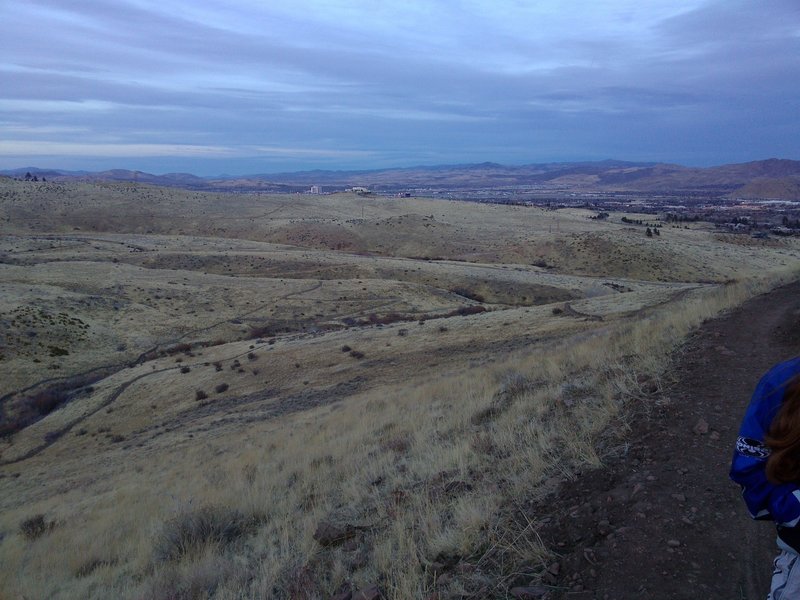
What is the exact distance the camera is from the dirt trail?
404cm

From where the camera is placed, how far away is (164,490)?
11688mm

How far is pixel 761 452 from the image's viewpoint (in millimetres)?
2680

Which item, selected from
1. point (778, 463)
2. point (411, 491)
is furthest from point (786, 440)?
point (411, 491)

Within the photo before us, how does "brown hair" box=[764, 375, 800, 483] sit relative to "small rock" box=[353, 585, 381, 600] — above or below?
above

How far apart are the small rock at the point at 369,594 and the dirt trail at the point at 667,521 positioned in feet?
4.18

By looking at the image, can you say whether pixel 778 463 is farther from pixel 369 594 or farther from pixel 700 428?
pixel 700 428

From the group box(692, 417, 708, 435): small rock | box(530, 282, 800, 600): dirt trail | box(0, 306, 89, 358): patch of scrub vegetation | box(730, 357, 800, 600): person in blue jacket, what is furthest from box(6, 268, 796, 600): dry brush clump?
box(0, 306, 89, 358): patch of scrub vegetation

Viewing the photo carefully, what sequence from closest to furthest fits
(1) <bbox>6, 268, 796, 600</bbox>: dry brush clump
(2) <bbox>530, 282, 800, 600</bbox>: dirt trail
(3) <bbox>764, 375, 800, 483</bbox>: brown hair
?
(3) <bbox>764, 375, 800, 483</bbox>: brown hair
(2) <bbox>530, 282, 800, 600</bbox>: dirt trail
(1) <bbox>6, 268, 796, 600</bbox>: dry brush clump

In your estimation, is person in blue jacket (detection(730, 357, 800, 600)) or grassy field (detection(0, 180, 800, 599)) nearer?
person in blue jacket (detection(730, 357, 800, 600))

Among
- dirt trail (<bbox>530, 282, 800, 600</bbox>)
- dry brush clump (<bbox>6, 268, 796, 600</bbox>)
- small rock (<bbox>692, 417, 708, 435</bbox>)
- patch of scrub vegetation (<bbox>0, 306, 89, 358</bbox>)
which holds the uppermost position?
small rock (<bbox>692, 417, 708, 435</bbox>)

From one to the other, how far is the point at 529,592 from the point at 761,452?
215 centimetres

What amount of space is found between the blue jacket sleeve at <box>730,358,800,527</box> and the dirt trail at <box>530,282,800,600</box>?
5.15 ft

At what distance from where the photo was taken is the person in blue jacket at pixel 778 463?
251 cm

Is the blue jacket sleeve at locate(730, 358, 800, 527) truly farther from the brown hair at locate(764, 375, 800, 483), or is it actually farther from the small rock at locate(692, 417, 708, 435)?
Answer: the small rock at locate(692, 417, 708, 435)
